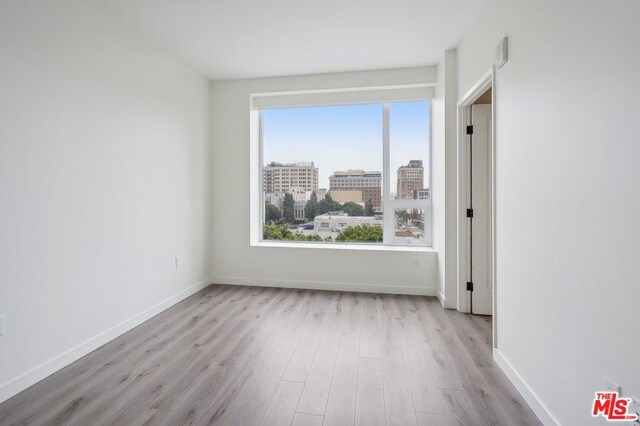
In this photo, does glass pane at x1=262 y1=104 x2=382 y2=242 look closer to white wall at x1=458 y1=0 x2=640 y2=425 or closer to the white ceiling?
the white ceiling

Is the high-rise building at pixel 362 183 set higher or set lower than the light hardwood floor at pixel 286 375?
higher

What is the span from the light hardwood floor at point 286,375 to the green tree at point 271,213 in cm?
151

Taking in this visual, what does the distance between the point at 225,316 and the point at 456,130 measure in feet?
9.70

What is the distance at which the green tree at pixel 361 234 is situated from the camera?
13.6ft

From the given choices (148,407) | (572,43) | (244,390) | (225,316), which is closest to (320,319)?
(225,316)

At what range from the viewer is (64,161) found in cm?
221

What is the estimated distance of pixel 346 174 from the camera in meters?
4.23

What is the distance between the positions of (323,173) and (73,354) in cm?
312

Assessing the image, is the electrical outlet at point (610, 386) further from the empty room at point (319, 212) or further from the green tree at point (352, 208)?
the green tree at point (352, 208)

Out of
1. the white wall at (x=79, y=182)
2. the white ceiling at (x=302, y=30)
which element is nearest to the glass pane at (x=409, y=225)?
the white ceiling at (x=302, y=30)

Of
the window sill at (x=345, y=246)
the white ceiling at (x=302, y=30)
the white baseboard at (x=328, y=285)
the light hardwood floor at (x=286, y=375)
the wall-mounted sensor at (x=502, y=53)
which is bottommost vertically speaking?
the light hardwood floor at (x=286, y=375)

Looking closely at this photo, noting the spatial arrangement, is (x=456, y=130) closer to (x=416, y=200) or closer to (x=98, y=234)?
(x=416, y=200)

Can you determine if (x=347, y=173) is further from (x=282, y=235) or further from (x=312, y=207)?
(x=282, y=235)

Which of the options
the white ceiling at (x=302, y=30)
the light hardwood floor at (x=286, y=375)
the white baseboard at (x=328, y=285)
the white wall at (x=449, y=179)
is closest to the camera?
the light hardwood floor at (x=286, y=375)
